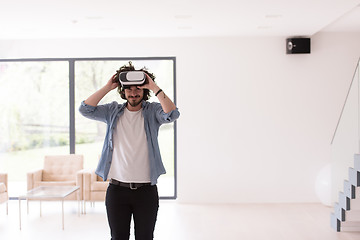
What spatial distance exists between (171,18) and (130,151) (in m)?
3.62

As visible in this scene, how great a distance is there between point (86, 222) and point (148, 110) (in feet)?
12.2

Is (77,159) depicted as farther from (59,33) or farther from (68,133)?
(59,33)

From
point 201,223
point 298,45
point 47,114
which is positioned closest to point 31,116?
point 47,114

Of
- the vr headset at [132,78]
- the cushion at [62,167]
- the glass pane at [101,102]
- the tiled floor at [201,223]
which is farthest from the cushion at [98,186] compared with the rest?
the vr headset at [132,78]

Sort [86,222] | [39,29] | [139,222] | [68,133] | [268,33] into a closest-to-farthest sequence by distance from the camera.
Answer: [139,222], [86,222], [39,29], [268,33], [68,133]

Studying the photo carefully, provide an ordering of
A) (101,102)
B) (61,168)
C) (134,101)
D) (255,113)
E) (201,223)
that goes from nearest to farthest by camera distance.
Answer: (134,101) → (201,223) → (61,168) → (255,113) → (101,102)

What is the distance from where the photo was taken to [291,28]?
6.84 m

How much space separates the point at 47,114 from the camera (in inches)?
313

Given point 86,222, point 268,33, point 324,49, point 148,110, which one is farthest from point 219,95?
point 148,110

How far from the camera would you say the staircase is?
5.25 metres

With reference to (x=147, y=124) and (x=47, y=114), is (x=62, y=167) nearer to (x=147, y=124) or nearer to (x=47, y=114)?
(x=47, y=114)

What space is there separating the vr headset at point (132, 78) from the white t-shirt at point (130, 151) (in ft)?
0.68

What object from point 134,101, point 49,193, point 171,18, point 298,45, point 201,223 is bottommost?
point 201,223

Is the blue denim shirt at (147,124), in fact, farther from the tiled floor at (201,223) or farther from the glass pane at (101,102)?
the glass pane at (101,102)
